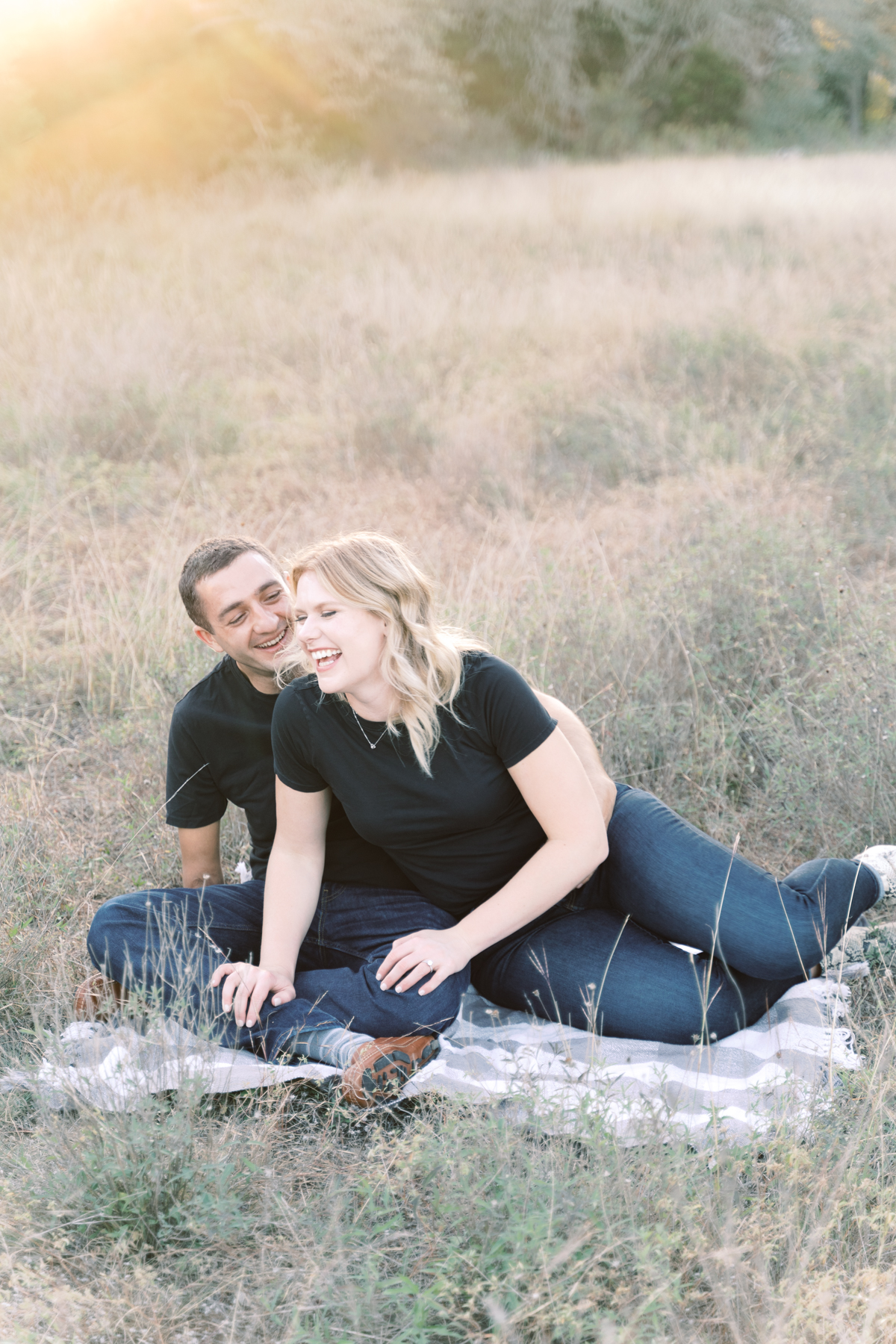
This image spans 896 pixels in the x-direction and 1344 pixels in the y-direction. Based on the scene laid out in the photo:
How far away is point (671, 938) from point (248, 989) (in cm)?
102

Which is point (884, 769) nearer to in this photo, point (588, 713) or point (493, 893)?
point (588, 713)

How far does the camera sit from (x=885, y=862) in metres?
2.99

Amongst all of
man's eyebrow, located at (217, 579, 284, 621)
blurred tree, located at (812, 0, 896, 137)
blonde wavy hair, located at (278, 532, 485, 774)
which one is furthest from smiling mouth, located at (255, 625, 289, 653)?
blurred tree, located at (812, 0, 896, 137)

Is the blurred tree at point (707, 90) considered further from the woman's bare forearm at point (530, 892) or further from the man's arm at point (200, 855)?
the woman's bare forearm at point (530, 892)

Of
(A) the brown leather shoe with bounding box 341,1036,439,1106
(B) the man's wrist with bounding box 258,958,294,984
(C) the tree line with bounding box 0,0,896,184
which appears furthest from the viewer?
(C) the tree line with bounding box 0,0,896,184

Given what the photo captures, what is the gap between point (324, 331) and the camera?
8711 millimetres

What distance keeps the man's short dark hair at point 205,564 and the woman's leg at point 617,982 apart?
115cm

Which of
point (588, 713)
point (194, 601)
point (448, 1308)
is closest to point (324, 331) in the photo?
point (588, 713)

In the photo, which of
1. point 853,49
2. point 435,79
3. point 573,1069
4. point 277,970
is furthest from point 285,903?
point 853,49

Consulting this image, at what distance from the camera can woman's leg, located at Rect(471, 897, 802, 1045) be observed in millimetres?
2551

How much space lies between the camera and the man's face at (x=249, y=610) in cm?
278

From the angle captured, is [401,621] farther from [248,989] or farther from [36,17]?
[36,17]

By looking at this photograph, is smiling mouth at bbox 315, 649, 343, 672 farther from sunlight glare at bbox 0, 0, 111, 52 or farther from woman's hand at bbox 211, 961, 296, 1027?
sunlight glare at bbox 0, 0, 111, 52

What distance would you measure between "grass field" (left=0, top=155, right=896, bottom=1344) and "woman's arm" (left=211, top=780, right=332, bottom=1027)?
248 mm
